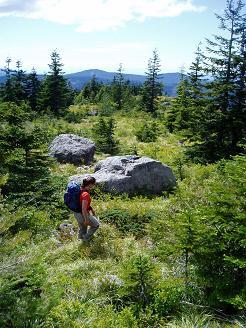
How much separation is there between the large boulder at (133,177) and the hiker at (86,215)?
527 centimetres

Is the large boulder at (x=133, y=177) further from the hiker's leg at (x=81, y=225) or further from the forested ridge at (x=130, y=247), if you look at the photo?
the hiker's leg at (x=81, y=225)

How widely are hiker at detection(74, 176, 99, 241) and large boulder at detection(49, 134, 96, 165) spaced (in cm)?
1177

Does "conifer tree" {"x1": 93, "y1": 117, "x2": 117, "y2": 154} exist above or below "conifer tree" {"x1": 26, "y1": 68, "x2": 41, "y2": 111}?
below

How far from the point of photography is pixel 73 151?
72.7 feet

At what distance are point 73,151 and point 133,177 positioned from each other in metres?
6.72

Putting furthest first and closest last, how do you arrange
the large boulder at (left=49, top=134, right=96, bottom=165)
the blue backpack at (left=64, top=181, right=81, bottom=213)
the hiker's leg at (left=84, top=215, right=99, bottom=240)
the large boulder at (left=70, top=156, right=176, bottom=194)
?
1. the large boulder at (left=49, top=134, right=96, bottom=165)
2. the large boulder at (left=70, top=156, right=176, bottom=194)
3. the blue backpack at (left=64, top=181, right=81, bottom=213)
4. the hiker's leg at (left=84, top=215, right=99, bottom=240)

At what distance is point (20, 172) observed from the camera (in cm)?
1396

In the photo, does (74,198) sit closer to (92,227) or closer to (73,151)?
(92,227)

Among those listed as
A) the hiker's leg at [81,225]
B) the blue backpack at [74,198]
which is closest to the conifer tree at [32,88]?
the blue backpack at [74,198]

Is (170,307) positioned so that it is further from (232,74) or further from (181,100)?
(181,100)

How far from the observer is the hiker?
33.2 ft

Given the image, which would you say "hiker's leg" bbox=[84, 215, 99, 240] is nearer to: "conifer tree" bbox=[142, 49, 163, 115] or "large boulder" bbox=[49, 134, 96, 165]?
"large boulder" bbox=[49, 134, 96, 165]

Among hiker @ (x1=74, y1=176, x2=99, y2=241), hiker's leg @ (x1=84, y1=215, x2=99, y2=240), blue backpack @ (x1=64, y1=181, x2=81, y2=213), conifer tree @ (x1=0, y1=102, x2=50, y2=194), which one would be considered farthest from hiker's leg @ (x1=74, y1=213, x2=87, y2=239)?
conifer tree @ (x1=0, y1=102, x2=50, y2=194)

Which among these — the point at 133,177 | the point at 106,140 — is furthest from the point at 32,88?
the point at 133,177
